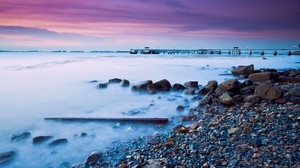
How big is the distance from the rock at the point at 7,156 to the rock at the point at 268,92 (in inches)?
289

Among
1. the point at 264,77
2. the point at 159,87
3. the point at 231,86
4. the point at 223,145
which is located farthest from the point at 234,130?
the point at 264,77

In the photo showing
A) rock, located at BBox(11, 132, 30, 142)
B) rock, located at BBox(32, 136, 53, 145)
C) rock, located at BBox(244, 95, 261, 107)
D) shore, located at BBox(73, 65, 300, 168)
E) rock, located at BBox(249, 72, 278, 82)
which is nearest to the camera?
shore, located at BBox(73, 65, 300, 168)

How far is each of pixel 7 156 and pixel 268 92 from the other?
7.57 metres

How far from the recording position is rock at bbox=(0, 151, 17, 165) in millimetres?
5908

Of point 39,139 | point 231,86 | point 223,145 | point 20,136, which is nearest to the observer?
point 223,145

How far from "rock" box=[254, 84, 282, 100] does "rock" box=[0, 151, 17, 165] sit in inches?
289

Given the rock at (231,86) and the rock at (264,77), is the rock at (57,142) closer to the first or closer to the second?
the rock at (231,86)

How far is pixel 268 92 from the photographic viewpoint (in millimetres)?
8953

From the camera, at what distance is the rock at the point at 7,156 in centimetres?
591

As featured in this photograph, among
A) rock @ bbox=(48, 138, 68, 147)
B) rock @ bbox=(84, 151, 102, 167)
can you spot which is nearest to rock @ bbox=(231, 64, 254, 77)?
rock @ bbox=(48, 138, 68, 147)

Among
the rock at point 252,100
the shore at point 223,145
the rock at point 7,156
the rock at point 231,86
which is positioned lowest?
the rock at point 7,156

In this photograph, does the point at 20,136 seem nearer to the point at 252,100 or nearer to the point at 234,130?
the point at 234,130

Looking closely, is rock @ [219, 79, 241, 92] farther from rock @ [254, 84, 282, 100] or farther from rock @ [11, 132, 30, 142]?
rock @ [11, 132, 30, 142]

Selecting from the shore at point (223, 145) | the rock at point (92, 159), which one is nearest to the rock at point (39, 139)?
the shore at point (223, 145)
